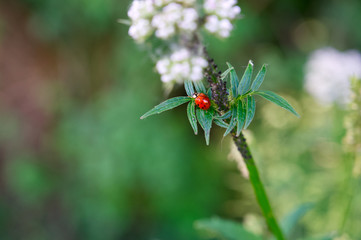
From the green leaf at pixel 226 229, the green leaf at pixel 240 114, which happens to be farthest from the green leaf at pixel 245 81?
the green leaf at pixel 226 229

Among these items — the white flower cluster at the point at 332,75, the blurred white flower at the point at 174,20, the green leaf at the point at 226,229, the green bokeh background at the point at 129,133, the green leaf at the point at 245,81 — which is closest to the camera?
the blurred white flower at the point at 174,20

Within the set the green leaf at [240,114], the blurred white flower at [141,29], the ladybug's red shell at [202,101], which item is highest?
the blurred white flower at [141,29]

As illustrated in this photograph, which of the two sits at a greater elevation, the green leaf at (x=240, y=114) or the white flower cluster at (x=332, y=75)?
the white flower cluster at (x=332, y=75)

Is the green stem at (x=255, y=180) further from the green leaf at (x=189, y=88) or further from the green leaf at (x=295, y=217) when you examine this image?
the green leaf at (x=295, y=217)

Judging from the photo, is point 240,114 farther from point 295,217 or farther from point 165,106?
point 295,217

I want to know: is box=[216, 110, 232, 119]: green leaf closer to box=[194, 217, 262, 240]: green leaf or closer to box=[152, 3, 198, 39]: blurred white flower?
box=[152, 3, 198, 39]: blurred white flower

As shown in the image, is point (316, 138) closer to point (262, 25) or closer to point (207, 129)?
point (262, 25)
